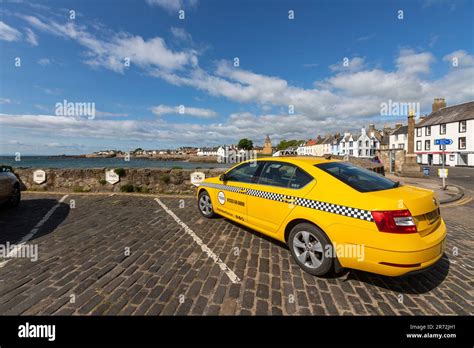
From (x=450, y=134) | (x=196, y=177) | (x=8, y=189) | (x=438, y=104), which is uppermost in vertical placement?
(x=438, y=104)

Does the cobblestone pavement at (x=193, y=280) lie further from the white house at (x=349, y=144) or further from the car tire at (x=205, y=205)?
the white house at (x=349, y=144)

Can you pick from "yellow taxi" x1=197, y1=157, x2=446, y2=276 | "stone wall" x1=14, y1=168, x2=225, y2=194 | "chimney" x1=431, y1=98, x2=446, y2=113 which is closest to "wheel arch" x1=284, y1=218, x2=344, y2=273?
"yellow taxi" x1=197, y1=157, x2=446, y2=276

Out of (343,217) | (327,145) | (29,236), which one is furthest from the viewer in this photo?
(327,145)

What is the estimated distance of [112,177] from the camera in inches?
345

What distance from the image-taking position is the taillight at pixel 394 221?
7.54ft

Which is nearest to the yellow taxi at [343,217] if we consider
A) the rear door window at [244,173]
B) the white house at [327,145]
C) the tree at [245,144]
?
the rear door window at [244,173]

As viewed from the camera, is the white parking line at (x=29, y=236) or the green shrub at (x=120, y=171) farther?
the green shrub at (x=120, y=171)

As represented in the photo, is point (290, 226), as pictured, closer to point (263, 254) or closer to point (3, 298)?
point (263, 254)

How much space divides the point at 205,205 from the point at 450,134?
48103mm

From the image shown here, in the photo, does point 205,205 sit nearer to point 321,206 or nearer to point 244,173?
point 244,173

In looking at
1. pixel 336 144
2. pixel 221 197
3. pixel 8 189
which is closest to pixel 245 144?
pixel 336 144
